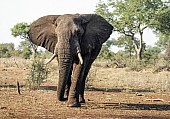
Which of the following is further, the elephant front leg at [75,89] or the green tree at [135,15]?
the green tree at [135,15]

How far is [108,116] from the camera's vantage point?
8.61m

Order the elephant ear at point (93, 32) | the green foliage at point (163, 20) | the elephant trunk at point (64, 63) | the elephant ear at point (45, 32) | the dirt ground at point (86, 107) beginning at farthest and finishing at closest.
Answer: the green foliage at point (163, 20)
the elephant ear at point (45, 32)
the elephant ear at point (93, 32)
the elephant trunk at point (64, 63)
the dirt ground at point (86, 107)

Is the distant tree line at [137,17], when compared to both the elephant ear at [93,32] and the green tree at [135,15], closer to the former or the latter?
the green tree at [135,15]

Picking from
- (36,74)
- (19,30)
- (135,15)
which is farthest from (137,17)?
(36,74)

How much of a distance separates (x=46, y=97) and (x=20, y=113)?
3221 mm

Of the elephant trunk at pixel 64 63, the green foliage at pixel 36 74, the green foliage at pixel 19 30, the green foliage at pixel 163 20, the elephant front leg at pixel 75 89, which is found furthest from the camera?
the green foliage at pixel 19 30

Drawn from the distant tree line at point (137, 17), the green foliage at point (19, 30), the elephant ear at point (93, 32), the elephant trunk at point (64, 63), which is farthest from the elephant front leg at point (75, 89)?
the green foliage at point (19, 30)

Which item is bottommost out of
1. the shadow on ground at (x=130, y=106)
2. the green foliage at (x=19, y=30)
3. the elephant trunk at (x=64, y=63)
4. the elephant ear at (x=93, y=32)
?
the shadow on ground at (x=130, y=106)

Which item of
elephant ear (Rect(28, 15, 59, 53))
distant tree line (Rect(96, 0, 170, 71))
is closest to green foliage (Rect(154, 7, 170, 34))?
distant tree line (Rect(96, 0, 170, 71))

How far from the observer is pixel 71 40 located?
362 inches

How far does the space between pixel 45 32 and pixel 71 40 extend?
1.54 m

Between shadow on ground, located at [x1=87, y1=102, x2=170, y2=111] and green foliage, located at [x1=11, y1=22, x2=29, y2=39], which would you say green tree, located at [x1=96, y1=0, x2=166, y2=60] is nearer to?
green foliage, located at [x1=11, y1=22, x2=29, y2=39]

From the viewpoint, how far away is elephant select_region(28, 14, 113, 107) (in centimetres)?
905

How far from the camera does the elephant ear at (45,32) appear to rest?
10297 mm
